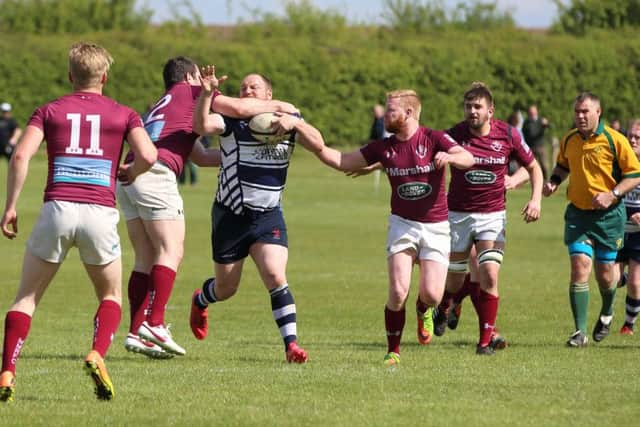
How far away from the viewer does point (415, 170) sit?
9766mm

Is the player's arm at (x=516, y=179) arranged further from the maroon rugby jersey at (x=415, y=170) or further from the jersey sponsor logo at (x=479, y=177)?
the maroon rugby jersey at (x=415, y=170)

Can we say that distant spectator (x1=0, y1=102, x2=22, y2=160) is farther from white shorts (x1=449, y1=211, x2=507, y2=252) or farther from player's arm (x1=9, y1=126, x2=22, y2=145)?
white shorts (x1=449, y1=211, x2=507, y2=252)

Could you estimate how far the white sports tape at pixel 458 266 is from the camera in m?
11.6

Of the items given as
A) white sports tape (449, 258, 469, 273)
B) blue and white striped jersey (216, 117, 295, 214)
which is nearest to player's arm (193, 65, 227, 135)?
blue and white striped jersey (216, 117, 295, 214)

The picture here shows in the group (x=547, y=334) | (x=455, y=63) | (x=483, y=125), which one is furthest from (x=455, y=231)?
(x=455, y=63)

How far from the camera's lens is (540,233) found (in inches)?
993

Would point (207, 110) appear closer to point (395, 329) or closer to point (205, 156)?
point (205, 156)

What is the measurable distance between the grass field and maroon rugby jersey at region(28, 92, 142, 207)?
1.22 metres

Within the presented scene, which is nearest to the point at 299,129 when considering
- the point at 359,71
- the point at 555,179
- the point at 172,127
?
the point at 172,127

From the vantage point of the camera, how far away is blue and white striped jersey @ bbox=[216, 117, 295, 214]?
966 centimetres

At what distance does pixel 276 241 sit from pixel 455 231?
6.77 ft

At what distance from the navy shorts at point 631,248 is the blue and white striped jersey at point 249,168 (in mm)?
4083

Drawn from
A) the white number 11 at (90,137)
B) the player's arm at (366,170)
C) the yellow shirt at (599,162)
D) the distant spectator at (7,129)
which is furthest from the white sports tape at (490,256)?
the distant spectator at (7,129)

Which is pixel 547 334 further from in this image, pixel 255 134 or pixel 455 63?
pixel 455 63
